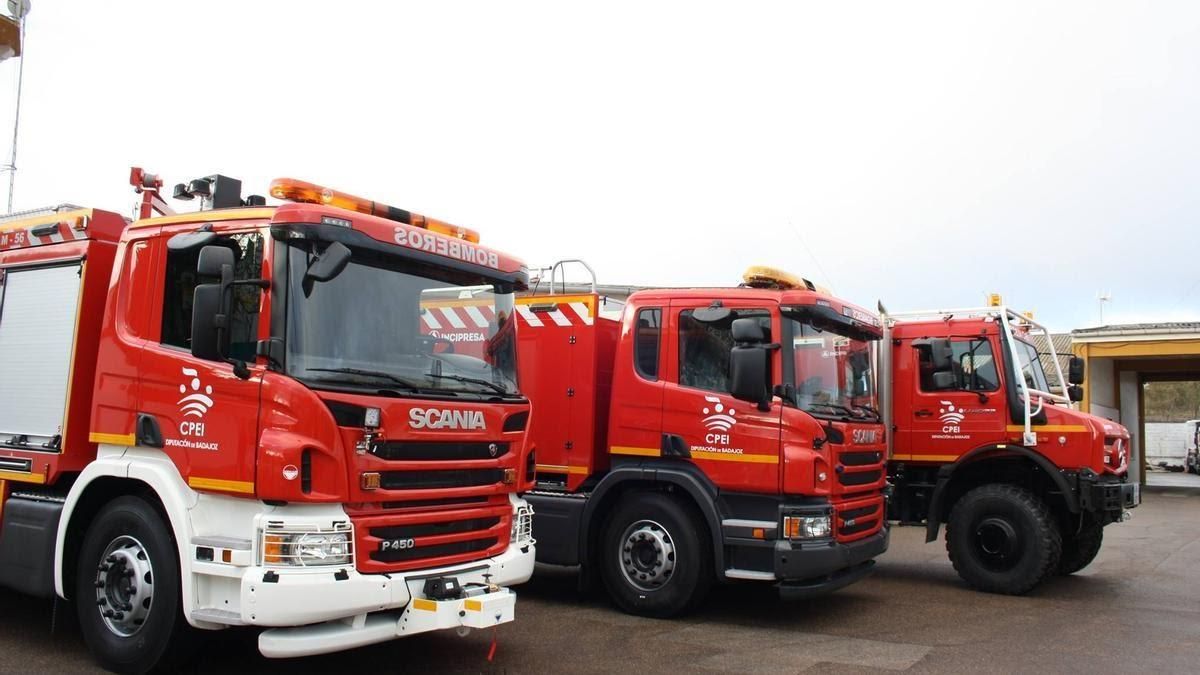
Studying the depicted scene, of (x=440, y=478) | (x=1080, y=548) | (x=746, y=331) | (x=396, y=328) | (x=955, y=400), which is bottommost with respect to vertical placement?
(x=1080, y=548)

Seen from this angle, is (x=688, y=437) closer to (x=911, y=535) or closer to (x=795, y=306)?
(x=795, y=306)

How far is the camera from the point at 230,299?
5098 mm

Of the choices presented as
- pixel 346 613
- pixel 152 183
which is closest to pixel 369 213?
pixel 152 183

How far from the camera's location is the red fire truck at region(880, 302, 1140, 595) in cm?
929

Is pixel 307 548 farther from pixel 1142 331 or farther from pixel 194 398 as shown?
pixel 1142 331

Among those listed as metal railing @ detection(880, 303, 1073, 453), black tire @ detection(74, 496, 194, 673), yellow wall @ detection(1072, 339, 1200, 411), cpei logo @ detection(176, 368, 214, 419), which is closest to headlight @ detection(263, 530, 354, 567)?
black tire @ detection(74, 496, 194, 673)

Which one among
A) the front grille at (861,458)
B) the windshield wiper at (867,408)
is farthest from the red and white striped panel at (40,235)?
the windshield wiper at (867,408)

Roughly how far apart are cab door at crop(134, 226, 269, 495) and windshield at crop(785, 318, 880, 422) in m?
4.25

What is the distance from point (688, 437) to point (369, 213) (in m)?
3.34

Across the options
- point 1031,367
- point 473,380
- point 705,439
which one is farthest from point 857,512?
point 473,380

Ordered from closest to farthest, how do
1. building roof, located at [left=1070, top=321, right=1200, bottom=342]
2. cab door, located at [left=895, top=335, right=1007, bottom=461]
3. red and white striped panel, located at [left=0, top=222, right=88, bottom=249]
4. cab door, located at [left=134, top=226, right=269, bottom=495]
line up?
1. cab door, located at [left=134, top=226, right=269, bottom=495]
2. red and white striped panel, located at [left=0, top=222, right=88, bottom=249]
3. cab door, located at [left=895, top=335, right=1007, bottom=461]
4. building roof, located at [left=1070, top=321, right=1200, bottom=342]

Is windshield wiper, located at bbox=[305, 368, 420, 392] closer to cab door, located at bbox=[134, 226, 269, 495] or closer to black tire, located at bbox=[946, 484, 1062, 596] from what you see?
cab door, located at bbox=[134, 226, 269, 495]

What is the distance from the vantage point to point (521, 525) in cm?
637

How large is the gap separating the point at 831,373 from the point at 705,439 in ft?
4.09
